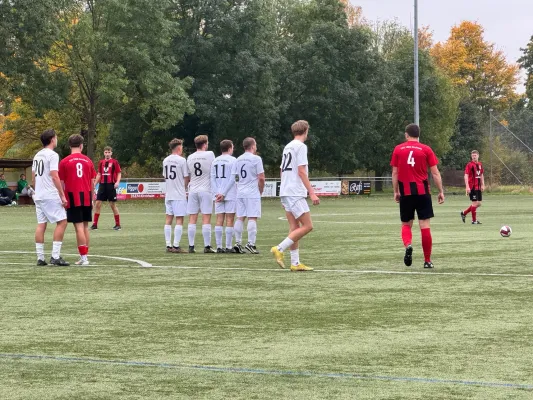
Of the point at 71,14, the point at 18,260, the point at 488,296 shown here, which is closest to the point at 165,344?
the point at 488,296

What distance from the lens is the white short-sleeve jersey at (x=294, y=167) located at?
49.0 ft

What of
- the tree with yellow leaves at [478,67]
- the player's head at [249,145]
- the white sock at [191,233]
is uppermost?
the tree with yellow leaves at [478,67]

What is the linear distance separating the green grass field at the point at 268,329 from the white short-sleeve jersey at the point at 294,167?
117 centimetres

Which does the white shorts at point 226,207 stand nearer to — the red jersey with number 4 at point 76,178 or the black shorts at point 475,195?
the red jersey with number 4 at point 76,178

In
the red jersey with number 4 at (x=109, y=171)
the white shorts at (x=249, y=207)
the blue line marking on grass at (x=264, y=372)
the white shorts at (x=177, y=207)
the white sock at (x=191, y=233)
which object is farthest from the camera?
the red jersey with number 4 at (x=109, y=171)

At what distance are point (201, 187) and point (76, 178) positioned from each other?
3.66 meters

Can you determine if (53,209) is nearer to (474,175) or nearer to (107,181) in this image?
(107,181)

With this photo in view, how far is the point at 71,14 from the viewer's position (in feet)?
209

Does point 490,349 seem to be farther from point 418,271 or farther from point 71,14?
point 71,14

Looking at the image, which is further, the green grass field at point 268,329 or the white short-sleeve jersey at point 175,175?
the white short-sleeve jersey at point 175,175

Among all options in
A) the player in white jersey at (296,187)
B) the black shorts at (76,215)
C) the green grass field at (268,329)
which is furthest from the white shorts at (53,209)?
the player in white jersey at (296,187)

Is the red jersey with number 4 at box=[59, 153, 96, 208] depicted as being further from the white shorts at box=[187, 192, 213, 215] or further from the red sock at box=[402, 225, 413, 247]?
the red sock at box=[402, 225, 413, 247]

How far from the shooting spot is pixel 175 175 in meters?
19.7

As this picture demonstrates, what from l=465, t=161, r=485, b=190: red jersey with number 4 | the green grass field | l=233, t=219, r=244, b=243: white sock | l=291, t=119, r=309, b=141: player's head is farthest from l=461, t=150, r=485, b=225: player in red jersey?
l=291, t=119, r=309, b=141: player's head
